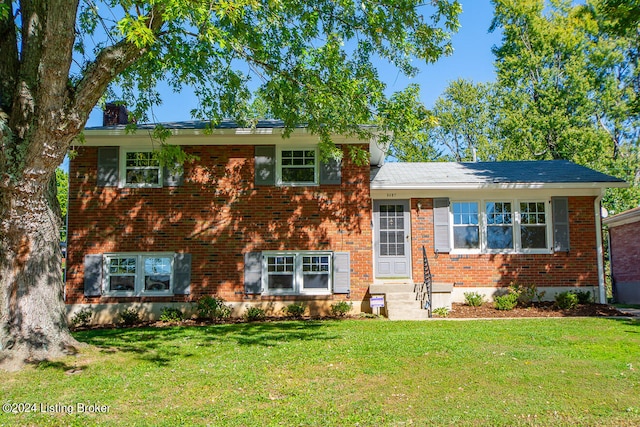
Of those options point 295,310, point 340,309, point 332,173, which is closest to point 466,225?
point 332,173

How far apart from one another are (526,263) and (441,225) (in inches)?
96.4

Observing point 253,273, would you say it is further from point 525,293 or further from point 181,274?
point 525,293

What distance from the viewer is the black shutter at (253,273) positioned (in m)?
12.9

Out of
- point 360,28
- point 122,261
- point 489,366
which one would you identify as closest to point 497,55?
point 360,28

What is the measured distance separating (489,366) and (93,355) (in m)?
5.63

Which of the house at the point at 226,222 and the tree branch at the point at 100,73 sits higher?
the tree branch at the point at 100,73

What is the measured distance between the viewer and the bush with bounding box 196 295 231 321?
12.5 m

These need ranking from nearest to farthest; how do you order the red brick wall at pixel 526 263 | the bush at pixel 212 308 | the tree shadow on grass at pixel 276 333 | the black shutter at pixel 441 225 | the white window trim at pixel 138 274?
the tree shadow on grass at pixel 276 333 → the bush at pixel 212 308 → the white window trim at pixel 138 274 → the red brick wall at pixel 526 263 → the black shutter at pixel 441 225

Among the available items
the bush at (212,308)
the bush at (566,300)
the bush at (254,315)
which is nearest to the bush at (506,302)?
the bush at (566,300)

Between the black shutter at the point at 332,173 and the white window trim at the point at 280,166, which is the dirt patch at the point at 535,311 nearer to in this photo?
the black shutter at the point at 332,173

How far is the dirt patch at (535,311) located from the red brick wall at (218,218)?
96.4 inches

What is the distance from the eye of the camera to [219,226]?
1312 cm

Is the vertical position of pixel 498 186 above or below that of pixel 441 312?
above

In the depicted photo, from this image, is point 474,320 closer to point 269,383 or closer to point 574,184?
point 574,184
